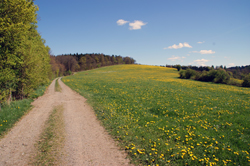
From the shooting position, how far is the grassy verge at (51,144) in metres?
5.47

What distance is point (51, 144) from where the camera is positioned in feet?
21.6

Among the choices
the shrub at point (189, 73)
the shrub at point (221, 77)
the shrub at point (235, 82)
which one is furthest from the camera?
the shrub at point (189, 73)

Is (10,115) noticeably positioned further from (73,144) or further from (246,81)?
(246,81)

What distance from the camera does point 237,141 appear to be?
693 cm

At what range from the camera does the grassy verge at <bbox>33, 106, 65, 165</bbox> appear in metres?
5.47

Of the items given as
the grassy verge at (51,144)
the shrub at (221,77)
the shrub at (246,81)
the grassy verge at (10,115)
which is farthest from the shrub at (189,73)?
the grassy verge at (10,115)

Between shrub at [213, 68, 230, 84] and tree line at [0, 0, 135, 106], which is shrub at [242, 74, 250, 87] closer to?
shrub at [213, 68, 230, 84]

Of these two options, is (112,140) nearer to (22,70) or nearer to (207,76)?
(22,70)

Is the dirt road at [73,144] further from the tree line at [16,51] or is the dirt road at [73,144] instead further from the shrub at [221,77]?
the shrub at [221,77]

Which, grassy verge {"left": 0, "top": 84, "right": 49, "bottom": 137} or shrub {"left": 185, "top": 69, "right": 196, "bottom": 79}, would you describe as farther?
shrub {"left": 185, "top": 69, "right": 196, "bottom": 79}

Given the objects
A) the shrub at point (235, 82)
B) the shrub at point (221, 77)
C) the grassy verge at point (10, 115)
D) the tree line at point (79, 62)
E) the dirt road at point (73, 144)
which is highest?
the tree line at point (79, 62)

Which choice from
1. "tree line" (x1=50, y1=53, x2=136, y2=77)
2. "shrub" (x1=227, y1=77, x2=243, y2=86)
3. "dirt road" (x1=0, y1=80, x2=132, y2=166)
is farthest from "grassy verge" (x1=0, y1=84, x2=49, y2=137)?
"tree line" (x1=50, y1=53, x2=136, y2=77)

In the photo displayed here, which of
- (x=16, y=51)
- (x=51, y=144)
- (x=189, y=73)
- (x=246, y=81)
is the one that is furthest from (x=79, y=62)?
(x=51, y=144)

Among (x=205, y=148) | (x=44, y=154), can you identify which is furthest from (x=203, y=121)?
(x=44, y=154)
